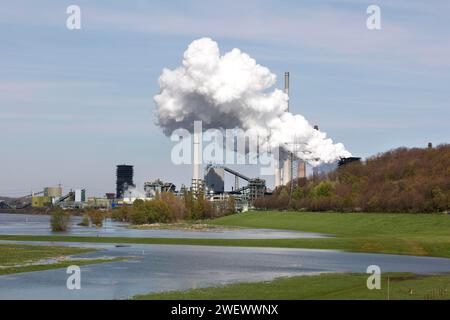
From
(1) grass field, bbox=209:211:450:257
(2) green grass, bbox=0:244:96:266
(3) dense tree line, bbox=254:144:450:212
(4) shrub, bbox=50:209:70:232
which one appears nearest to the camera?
(2) green grass, bbox=0:244:96:266

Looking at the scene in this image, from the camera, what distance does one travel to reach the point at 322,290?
5097 centimetres

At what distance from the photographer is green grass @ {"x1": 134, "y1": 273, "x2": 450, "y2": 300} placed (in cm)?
4681

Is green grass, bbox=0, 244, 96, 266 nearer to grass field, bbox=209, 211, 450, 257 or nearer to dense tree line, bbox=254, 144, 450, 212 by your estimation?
grass field, bbox=209, 211, 450, 257

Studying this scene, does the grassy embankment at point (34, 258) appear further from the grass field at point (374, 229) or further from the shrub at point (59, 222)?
the shrub at point (59, 222)

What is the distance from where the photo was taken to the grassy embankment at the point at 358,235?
322 feet

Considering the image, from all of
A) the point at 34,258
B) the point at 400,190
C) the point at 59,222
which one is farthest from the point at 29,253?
the point at 400,190

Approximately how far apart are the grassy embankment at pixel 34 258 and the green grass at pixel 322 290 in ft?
68.0

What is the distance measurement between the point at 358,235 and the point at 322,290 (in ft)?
264

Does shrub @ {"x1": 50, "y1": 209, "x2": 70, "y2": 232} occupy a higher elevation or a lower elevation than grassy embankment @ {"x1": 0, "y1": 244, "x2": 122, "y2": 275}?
higher

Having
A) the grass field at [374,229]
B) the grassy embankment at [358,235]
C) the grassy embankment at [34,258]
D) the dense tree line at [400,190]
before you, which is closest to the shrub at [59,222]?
the grassy embankment at [358,235]

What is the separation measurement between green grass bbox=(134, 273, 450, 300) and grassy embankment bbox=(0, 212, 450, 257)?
35497 mm


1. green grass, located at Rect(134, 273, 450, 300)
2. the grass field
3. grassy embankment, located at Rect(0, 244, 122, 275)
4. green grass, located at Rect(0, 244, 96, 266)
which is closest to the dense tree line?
the grass field

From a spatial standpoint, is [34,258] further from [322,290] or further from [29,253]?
[322,290]

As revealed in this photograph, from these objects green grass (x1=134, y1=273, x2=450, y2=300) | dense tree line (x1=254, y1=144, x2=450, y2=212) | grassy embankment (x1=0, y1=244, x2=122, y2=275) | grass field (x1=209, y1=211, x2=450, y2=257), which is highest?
dense tree line (x1=254, y1=144, x2=450, y2=212)
